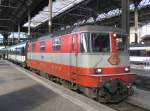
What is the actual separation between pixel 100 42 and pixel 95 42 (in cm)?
19

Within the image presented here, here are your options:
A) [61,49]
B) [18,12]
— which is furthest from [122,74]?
[18,12]

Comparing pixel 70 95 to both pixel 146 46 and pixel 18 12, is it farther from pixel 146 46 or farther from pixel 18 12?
pixel 18 12

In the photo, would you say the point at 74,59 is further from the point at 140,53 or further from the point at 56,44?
the point at 140,53

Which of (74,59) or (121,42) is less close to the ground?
(121,42)

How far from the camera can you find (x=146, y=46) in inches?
1850

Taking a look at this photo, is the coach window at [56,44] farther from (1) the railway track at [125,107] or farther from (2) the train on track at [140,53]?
(2) the train on track at [140,53]

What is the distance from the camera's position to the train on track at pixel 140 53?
4706 centimetres

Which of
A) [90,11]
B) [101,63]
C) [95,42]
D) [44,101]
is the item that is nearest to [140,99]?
[101,63]

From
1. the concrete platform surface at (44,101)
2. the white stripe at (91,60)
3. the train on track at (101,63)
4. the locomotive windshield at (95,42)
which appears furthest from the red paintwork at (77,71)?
the concrete platform surface at (44,101)

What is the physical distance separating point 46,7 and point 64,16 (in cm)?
701

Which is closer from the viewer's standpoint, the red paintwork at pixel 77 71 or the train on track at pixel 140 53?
the red paintwork at pixel 77 71

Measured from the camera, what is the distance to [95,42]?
1386cm

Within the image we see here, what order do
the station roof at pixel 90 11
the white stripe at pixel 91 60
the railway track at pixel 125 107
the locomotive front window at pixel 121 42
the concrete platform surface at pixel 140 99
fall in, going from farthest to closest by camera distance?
1. the station roof at pixel 90 11
2. the locomotive front window at pixel 121 42
3. the white stripe at pixel 91 60
4. the concrete platform surface at pixel 140 99
5. the railway track at pixel 125 107

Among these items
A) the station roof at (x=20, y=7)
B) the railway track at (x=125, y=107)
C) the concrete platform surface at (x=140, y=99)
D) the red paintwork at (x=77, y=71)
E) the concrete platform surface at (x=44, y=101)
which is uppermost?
the station roof at (x=20, y=7)
